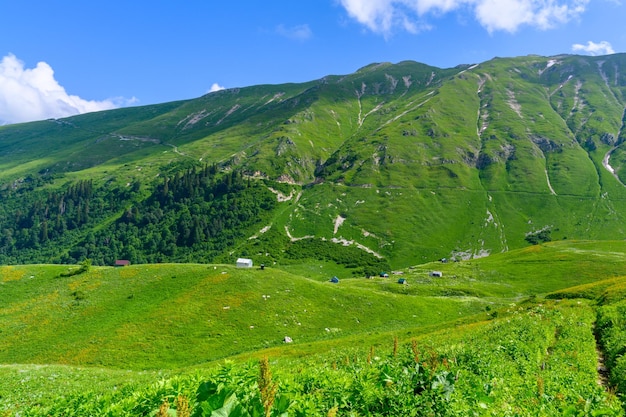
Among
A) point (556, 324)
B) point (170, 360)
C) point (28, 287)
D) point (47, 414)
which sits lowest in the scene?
point (170, 360)

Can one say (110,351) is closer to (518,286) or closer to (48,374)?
(48,374)

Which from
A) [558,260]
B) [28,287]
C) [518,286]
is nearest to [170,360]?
[28,287]

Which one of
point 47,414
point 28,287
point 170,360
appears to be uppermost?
point 47,414

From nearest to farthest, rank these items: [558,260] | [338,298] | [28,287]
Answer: [28,287] → [338,298] → [558,260]

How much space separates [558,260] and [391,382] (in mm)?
152584

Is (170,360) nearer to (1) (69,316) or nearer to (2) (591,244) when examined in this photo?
(1) (69,316)

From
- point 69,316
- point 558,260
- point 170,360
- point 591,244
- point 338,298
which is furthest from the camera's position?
point 591,244

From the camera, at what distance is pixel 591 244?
524ft

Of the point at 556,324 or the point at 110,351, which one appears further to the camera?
the point at 110,351

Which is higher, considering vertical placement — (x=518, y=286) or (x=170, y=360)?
(x=518, y=286)

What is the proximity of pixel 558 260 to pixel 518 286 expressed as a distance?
1241 inches

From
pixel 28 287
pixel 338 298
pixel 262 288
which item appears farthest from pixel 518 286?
pixel 28 287

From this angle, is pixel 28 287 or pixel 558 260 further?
pixel 558 260

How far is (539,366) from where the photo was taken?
2241 centimetres
